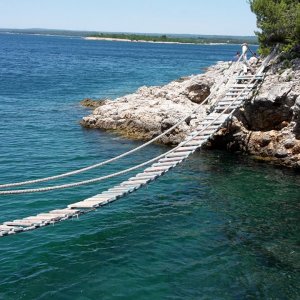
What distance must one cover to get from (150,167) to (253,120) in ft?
30.8

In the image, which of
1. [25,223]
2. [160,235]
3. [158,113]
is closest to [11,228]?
[25,223]

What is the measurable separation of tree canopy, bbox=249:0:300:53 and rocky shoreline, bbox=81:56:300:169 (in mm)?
1500

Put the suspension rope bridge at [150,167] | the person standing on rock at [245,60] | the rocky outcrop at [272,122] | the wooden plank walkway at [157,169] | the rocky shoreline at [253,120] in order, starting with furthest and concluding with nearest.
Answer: the person standing on rock at [245,60]
the rocky shoreline at [253,120]
the rocky outcrop at [272,122]
the suspension rope bridge at [150,167]
the wooden plank walkway at [157,169]

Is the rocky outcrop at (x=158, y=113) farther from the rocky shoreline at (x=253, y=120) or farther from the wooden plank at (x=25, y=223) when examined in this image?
the wooden plank at (x=25, y=223)

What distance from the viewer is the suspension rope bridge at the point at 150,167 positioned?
13.9 m

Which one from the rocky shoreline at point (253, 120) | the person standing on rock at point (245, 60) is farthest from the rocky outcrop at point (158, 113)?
the person standing on rock at point (245, 60)

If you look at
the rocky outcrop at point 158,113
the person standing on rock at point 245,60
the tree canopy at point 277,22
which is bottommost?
the rocky outcrop at point 158,113

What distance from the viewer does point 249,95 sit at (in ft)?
84.8

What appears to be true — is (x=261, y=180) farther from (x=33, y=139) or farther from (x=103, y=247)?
(x=33, y=139)

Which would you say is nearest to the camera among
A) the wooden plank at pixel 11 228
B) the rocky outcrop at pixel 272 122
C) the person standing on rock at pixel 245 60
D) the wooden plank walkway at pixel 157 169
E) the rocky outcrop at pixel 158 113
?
the wooden plank at pixel 11 228

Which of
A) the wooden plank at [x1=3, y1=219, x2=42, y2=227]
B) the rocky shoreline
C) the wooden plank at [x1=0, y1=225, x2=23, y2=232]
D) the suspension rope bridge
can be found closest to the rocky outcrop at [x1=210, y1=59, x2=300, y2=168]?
A: the rocky shoreline

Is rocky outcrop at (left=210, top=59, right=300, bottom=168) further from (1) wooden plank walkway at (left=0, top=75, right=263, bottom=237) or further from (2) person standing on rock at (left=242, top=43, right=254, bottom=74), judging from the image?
(2) person standing on rock at (left=242, top=43, right=254, bottom=74)

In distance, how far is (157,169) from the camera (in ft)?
61.1

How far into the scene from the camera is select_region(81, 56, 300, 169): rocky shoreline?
24.3 metres
